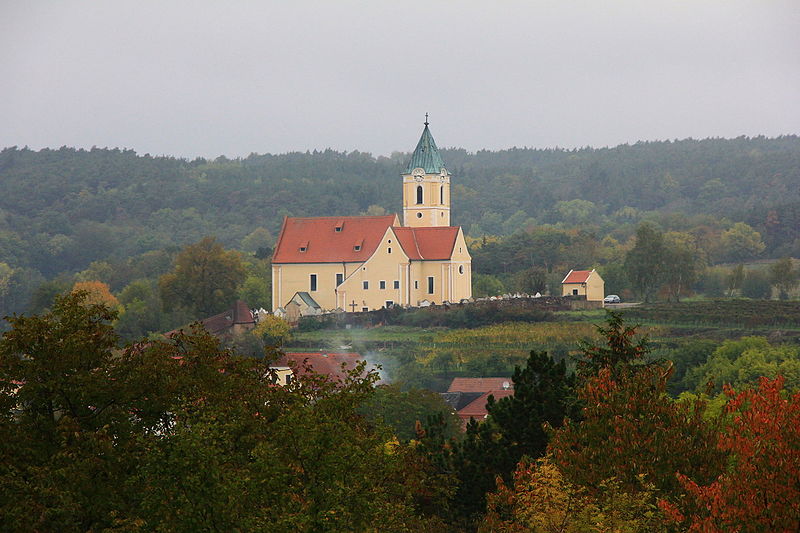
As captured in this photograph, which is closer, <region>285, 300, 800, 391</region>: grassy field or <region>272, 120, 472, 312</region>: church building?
<region>285, 300, 800, 391</region>: grassy field

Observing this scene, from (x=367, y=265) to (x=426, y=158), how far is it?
12.3 m

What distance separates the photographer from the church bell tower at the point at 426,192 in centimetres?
9225

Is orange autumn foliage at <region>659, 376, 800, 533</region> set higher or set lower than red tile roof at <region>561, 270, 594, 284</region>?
lower

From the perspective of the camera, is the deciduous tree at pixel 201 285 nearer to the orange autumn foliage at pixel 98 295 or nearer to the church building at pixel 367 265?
the church building at pixel 367 265

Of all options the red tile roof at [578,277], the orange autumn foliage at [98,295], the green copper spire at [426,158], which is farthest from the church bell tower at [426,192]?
the orange autumn foliage at [98,295]

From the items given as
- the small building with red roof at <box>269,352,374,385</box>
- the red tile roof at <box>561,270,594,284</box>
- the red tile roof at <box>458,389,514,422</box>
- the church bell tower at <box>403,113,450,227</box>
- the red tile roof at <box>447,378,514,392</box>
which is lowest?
the red tile roof at <box>458,389,514,422</box>

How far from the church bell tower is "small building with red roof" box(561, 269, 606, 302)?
9.04 m

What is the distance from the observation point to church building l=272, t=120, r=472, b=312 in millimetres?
83812

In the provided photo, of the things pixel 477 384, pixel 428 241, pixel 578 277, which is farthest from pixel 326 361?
pixel 578 277

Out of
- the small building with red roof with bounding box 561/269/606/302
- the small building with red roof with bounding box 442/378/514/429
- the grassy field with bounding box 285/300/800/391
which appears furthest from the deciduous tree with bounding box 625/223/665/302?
the small building with red roof with bounding box 442/378/514/429

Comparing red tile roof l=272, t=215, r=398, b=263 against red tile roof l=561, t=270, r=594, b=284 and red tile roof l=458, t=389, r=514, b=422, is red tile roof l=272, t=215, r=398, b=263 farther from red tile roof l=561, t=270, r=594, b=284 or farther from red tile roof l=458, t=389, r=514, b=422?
red tile roof l=458, t=389, r=514, b=422

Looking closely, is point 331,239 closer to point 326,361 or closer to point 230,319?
point 230,319

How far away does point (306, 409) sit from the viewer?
70.5ft

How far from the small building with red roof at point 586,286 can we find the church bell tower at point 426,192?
9.04 m
